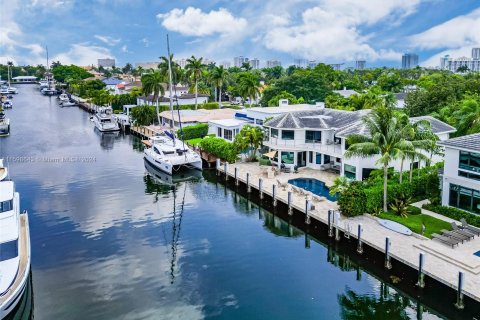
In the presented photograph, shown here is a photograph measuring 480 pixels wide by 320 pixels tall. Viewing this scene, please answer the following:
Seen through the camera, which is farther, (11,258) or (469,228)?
(469,228)

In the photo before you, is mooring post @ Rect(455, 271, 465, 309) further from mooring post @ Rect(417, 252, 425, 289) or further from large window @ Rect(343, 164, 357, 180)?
large window @ Rect(343, 164, 357, 180)

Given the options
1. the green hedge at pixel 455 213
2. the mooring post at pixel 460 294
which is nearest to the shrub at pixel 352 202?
the green hedge at pixel 455 213

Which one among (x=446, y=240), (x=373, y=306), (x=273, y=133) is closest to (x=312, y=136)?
(x=273, y=133)

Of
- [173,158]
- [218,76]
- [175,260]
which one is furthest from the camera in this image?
[218,76]

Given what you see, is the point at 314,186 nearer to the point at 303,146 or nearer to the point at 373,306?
the point at 303,146

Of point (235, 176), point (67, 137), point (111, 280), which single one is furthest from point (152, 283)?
point (67, 137)

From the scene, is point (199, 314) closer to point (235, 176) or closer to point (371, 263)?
point (371, 263)

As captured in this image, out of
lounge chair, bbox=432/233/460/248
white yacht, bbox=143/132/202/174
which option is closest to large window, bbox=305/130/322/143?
white yacht, bbox=143/132/202/174
